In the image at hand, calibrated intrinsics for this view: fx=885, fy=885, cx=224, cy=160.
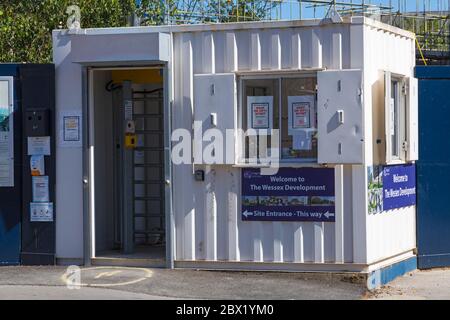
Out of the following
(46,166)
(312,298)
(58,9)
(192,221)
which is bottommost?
(312,298)

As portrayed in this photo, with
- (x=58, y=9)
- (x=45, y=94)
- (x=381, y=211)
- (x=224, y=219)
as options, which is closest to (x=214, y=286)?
(x=224, y=219)

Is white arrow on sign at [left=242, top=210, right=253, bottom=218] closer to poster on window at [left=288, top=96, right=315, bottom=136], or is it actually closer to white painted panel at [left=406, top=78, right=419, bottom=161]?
poster on window at [left=288, top=96, right=315, bottom=136]

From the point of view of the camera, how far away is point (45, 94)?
1244 cm

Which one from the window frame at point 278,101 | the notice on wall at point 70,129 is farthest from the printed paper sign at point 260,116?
the notice on wall at point 70,129

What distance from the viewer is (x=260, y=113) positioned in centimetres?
1185

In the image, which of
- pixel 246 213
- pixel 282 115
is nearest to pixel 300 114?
pixel 282 115

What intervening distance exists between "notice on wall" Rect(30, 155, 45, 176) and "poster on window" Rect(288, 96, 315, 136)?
3.51 meters

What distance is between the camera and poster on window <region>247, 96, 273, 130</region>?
1183cm

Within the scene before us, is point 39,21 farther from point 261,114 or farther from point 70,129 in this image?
point 261,114

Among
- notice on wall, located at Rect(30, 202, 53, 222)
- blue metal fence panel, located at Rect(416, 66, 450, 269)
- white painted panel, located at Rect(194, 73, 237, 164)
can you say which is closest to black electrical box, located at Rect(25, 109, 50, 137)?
notice on wall, located at Rect(30, 202, 53, 222)
